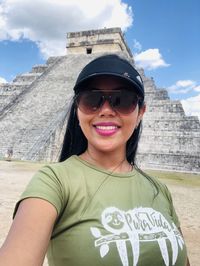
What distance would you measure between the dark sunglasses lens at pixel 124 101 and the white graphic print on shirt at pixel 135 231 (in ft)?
1.52

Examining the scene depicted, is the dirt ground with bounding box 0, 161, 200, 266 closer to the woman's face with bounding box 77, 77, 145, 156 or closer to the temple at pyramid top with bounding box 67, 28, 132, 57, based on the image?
the woman's face with bounding box 77, 77, 145, 156

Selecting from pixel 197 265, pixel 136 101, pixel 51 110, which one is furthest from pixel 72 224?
pixel 51 110

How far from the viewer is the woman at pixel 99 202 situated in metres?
1.14

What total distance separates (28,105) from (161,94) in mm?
8268

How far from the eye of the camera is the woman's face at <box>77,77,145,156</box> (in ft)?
5.00

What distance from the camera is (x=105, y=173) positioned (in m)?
1.45

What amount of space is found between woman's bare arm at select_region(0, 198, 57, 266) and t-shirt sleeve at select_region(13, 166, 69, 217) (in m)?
0.02

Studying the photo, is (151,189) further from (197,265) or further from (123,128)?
(197,265)

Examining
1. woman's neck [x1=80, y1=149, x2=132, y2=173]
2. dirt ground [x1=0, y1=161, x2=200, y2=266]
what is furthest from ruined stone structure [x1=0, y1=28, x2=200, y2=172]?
woman's neck [x1=80, y1=149, x2=132, y2=173]

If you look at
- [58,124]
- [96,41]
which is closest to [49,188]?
[58,124]

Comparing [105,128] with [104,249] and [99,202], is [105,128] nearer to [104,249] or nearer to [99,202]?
[99,202]

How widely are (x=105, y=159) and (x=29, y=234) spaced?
0.59 meters

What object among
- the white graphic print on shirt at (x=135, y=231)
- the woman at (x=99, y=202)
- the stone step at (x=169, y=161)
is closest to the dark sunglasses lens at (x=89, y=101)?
the woman at (x=99, y=202)

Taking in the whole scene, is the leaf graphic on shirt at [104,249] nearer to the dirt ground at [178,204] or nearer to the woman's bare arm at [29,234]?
the woman's bare arm at [29,234]
